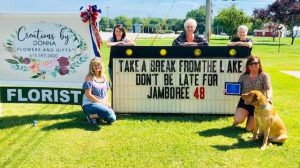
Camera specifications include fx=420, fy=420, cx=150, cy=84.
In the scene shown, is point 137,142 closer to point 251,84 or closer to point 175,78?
point 175,78

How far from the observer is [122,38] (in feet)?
27.5

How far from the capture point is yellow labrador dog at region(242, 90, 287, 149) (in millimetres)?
5941

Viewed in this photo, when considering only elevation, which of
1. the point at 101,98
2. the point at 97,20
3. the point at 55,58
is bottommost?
the point at 101,98

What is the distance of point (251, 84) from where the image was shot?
6992 mm

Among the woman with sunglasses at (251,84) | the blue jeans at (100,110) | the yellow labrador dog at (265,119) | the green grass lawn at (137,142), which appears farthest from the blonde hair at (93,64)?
the yellow labrador dog at (265,119)

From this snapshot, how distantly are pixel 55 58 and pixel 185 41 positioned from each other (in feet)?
8.24

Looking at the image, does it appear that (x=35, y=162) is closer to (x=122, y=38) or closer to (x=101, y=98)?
(x=101, y=98)

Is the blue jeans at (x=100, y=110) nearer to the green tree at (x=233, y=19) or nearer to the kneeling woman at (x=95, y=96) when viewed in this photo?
the kneeling woman at (x=95, y=96)

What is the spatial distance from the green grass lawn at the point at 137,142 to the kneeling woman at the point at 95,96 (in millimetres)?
196

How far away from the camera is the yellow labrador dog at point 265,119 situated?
19.5ft

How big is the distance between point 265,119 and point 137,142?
1891mm

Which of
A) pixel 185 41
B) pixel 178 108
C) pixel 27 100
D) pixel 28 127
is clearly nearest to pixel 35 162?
pixel 28 127

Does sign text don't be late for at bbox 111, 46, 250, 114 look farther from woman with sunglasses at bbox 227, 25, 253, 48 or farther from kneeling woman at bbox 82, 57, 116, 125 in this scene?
kneeling woman at bbox 82, 57, 116, 125

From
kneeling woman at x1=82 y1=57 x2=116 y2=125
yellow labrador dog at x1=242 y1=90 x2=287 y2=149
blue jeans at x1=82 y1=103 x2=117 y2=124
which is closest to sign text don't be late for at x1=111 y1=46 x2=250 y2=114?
kneeling woman at x1=82 y1=57 x2=116 y2=125
